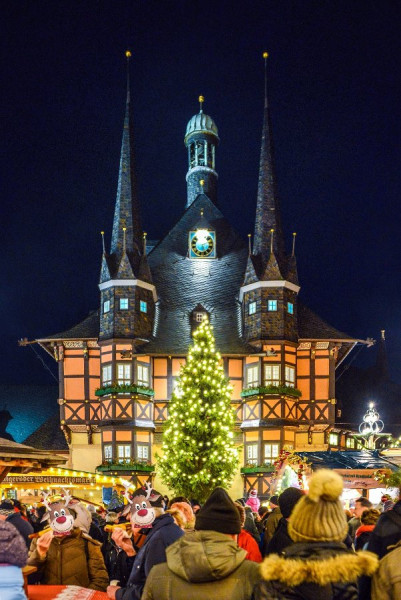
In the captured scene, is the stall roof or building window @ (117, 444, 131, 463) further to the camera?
building window @ (117, 444, 131, 463)

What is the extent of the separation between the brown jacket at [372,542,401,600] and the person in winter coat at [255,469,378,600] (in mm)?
787

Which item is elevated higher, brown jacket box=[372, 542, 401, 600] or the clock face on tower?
the clock face on tower

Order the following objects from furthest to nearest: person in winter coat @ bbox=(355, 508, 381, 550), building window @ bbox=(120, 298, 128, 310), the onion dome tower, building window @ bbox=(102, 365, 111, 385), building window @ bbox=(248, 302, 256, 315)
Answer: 1. the onion dome tower
2. building window @ bbox=(248, 302, 256, 315)
3. building window @ bbox=(120, 298, 128, 310)
4. building window @ bbox=(102, 365, 111, 385)
5. person in winter coat @ bbox=(355, 508, 381, 550)

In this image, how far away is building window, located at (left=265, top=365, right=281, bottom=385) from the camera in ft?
120

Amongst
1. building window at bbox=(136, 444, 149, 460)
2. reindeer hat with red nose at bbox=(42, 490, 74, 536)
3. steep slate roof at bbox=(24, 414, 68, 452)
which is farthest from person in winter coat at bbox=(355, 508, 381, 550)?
steep slate roof at bbox=(24, 414, 68, 452)

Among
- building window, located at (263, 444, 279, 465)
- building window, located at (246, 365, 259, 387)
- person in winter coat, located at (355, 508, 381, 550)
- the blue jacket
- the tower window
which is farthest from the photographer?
building window, located at (246, 365, 259, 387)

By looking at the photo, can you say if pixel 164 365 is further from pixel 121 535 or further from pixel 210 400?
pixel 121 535

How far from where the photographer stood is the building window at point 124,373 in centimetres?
3672

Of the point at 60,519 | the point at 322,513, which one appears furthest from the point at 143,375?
the point at 322,513

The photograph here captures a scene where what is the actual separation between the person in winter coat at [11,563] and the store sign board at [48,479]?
13.6 metres

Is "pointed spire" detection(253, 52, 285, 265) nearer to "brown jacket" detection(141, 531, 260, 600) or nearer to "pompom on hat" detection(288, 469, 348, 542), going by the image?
"brown jacket" detection(141, 531, 260, 600)

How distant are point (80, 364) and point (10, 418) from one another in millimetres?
14584

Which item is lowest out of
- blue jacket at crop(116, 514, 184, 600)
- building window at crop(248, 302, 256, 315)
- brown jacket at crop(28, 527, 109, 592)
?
brown jacket at crop(28, 527, 109, 592)

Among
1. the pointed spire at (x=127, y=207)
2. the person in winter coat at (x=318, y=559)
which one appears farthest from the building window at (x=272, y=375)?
the person in winter coat at (x=318, y=559)
